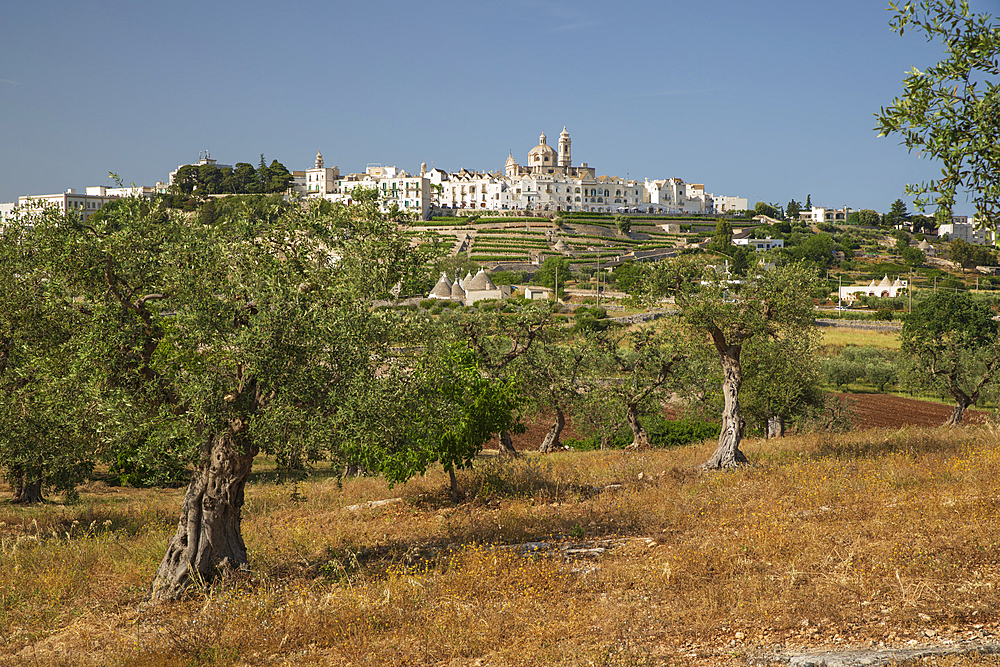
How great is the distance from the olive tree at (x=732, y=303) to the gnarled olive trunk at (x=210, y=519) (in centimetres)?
1111

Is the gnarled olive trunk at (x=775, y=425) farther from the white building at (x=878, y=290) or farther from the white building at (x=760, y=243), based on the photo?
the white building at (x=760, y=243)

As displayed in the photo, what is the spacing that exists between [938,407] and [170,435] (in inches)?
1972

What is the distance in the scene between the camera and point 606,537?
38.2 feet

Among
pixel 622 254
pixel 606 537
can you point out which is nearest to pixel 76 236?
pixel 606 537

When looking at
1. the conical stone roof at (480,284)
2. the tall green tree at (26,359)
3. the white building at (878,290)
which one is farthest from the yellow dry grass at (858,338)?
the tall green tree at (26,359)

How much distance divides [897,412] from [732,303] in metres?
33.0

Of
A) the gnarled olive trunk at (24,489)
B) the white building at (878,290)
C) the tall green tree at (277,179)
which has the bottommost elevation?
the gnarled olive trunk at (24,489)

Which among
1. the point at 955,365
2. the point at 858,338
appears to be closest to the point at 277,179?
the point at 858,338

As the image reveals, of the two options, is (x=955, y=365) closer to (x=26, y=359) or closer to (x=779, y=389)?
(x=779, y=389)

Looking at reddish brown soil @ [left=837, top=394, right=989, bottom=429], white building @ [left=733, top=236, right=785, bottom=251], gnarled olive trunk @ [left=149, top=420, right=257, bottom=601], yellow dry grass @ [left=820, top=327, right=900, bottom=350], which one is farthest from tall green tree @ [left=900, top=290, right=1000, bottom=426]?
white building @ [left=733, top=236, right=785, bottom=251]

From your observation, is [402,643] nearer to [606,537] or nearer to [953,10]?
[606,537]

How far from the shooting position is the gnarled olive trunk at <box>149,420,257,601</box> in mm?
9688

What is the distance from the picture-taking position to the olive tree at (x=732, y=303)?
691 inches

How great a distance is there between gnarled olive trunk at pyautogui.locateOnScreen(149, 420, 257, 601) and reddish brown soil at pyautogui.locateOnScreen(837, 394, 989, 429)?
33.4 metres
